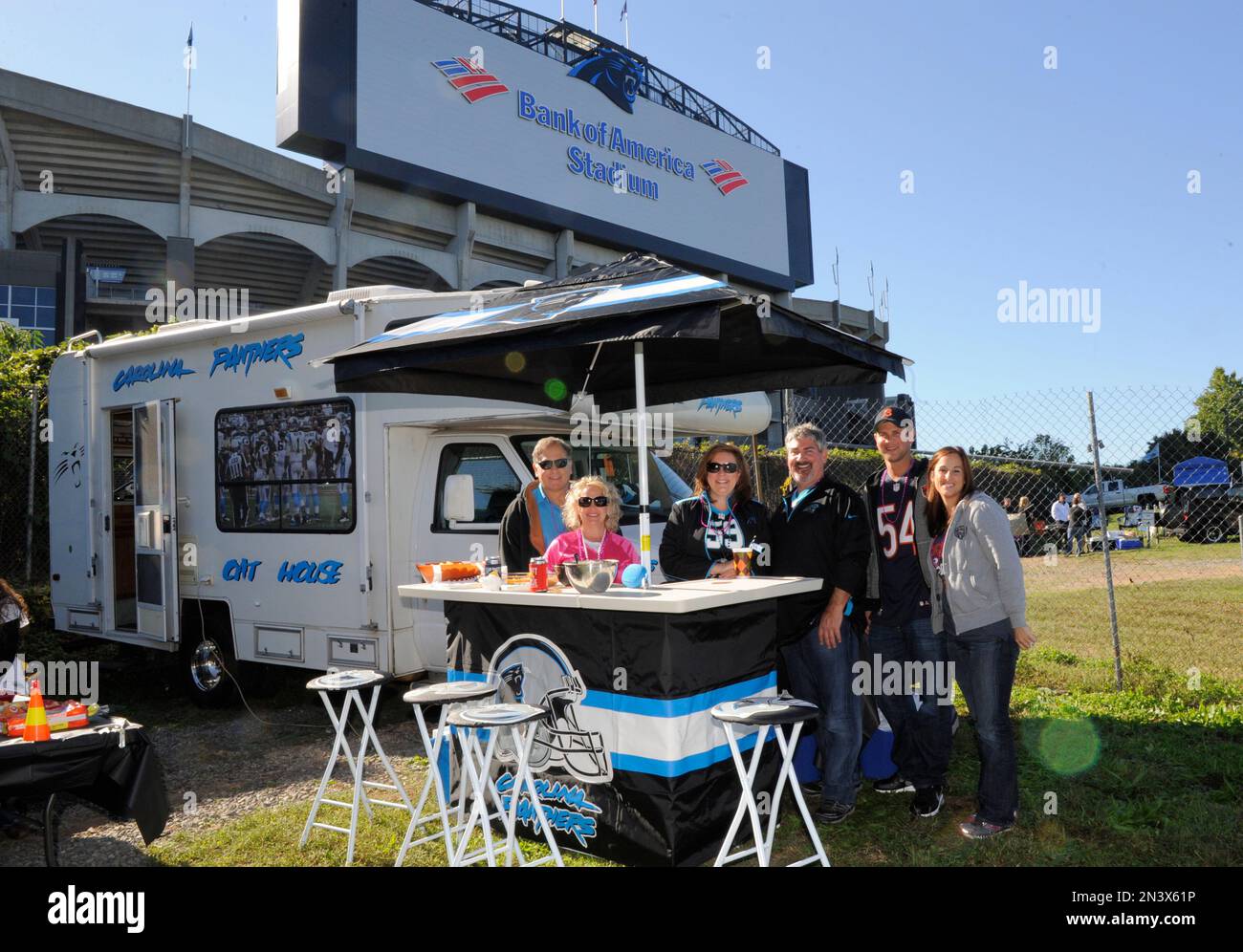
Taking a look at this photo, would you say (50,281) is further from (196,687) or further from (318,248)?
(196,687)

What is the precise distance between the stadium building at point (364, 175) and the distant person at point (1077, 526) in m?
18.8

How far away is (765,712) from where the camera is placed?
11.2ft

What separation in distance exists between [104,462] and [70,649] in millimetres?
2692

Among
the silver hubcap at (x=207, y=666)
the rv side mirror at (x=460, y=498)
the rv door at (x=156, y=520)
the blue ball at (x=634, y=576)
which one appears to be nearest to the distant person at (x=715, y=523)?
the blue ball at (x=634, y=576)

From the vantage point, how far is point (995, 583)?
409 cm

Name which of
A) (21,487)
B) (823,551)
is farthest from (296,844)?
(21,487)

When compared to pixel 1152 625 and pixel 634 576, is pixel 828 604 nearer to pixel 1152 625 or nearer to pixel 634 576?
pixel 634 576

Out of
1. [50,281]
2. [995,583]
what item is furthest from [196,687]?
[50,281]

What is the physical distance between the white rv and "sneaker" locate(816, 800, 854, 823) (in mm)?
2384

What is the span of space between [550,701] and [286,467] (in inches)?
151

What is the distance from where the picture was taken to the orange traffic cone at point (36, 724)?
148 inches

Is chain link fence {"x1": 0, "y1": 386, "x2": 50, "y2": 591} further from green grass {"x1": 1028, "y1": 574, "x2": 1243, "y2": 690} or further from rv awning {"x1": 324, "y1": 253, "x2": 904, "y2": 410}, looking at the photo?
green grass {"x1": 1028, "y1": 574, "x2": 1243, "y2": 690}

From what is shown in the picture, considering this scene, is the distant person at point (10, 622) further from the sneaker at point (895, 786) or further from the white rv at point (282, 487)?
the sneaker at point (895, 786)

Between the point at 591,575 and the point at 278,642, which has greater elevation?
the point at 591,575
